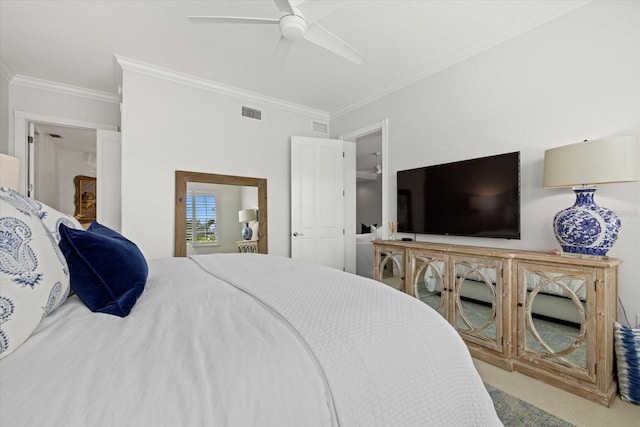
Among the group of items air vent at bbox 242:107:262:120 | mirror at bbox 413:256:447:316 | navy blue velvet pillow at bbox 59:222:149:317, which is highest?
air vent at bbox 242:107:262:120

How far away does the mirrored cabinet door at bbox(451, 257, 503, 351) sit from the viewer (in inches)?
84.9

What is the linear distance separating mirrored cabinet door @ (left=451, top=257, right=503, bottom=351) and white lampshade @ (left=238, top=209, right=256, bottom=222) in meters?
2.53

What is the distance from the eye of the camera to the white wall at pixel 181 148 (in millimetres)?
3068

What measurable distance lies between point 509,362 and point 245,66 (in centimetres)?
371

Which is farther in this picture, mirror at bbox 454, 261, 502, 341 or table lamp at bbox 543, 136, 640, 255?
mirror at bbox 454, 261, 502, 341

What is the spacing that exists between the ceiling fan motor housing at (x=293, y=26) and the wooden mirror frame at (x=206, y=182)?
2.16 meters

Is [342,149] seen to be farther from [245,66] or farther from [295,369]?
[295,369]

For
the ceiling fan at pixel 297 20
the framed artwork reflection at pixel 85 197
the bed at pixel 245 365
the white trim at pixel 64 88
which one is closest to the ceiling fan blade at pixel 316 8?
the ceiling fan at pixel 297 20

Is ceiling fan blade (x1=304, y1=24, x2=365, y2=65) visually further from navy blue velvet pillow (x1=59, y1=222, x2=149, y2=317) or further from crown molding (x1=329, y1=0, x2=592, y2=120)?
navy blue velvet pillow (x1=59, y1=222, x2=149, y2=317)

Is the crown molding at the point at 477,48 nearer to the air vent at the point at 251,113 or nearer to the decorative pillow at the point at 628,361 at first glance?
the air vent at the point at 251,113

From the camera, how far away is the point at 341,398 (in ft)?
2.06

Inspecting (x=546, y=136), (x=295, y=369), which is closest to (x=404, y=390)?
(x=295, y=369)

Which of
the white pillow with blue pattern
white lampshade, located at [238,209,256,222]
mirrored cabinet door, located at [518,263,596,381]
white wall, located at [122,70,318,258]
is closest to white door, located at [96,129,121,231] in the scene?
white wall, located at [122,70,318,258]

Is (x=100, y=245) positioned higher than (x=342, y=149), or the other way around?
(x=342, y=149)
